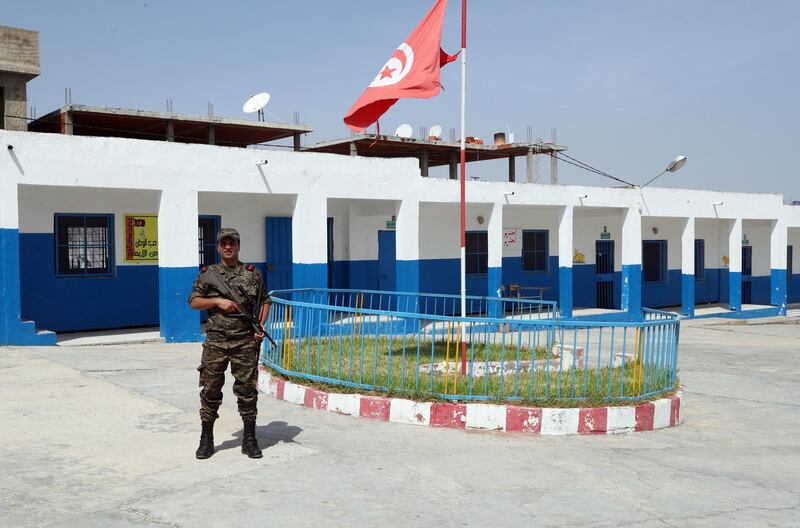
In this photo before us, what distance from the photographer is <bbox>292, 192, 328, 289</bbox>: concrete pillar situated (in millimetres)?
14523

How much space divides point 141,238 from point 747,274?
21416mm

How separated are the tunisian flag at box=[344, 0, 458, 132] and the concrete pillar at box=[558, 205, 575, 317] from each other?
1102cm

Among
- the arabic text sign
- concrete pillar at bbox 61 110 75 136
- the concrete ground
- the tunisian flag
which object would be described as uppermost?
concrete pillar at bbox 61 110 75 136

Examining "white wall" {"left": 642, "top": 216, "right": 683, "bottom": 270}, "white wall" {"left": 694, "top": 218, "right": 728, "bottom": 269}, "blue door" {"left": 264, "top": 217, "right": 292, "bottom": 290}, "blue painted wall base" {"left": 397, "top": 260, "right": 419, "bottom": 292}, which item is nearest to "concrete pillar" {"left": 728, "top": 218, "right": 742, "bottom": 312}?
"white wall" {"left": 642, "top": 216, "right": 683, "bottom": 270}

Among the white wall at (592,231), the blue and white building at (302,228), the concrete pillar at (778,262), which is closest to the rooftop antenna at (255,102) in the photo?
the blue and white building at (302,228)

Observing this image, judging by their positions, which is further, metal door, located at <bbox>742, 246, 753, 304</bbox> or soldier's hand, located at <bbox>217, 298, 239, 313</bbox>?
metal door, located at <bbox>742, 246, 753, 304</bbox>

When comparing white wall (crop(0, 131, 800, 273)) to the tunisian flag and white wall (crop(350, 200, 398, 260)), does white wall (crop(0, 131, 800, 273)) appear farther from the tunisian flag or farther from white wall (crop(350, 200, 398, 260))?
the tunisian flag

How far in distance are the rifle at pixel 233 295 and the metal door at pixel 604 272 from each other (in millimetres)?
18654

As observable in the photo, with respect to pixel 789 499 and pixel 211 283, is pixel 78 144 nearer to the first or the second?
pixel 211 283

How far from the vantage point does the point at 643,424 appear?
7246 mm

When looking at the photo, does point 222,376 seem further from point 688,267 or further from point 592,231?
point 688,267

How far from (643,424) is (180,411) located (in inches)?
173

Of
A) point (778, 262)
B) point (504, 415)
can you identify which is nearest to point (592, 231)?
point (778, 262)

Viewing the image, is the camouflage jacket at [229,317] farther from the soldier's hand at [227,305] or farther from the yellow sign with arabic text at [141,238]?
the yellow sign with arabic text at [141,238]
